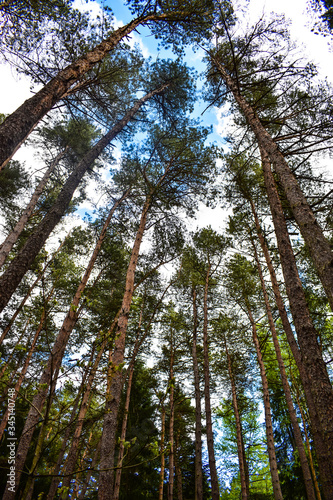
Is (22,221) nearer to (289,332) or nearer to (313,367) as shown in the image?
(289,332)

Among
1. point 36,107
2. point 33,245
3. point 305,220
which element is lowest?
point 33,245

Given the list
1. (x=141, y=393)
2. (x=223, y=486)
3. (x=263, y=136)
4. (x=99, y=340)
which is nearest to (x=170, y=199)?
(x=263, y=136)

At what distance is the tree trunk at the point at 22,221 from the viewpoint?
8.21 metres

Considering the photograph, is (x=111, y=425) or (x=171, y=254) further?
(x=171, y=254)

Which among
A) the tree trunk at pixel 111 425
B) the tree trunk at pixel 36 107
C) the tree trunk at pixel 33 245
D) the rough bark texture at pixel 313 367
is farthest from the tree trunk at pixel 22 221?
the rough bark texture at pixel 313 367

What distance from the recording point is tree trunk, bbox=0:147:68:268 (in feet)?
26.9

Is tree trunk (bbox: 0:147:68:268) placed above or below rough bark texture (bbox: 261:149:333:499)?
above

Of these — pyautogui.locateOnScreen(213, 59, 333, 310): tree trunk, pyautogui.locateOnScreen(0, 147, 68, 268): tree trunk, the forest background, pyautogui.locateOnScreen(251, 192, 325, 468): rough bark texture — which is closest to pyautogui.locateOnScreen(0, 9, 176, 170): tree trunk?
the forest background

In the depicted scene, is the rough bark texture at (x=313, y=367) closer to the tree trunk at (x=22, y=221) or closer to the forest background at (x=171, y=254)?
the forest background at (x=171, y=254)

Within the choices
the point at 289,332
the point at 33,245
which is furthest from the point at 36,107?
the point at 289,332

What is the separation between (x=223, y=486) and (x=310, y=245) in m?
18.2

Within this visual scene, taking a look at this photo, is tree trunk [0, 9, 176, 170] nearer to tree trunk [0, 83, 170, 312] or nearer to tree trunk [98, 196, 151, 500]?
tree trunk [0, 83, 170, 312]

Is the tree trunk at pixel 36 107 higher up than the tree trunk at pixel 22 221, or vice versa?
the tree trunk at pixel 22 221

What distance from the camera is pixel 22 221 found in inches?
367
